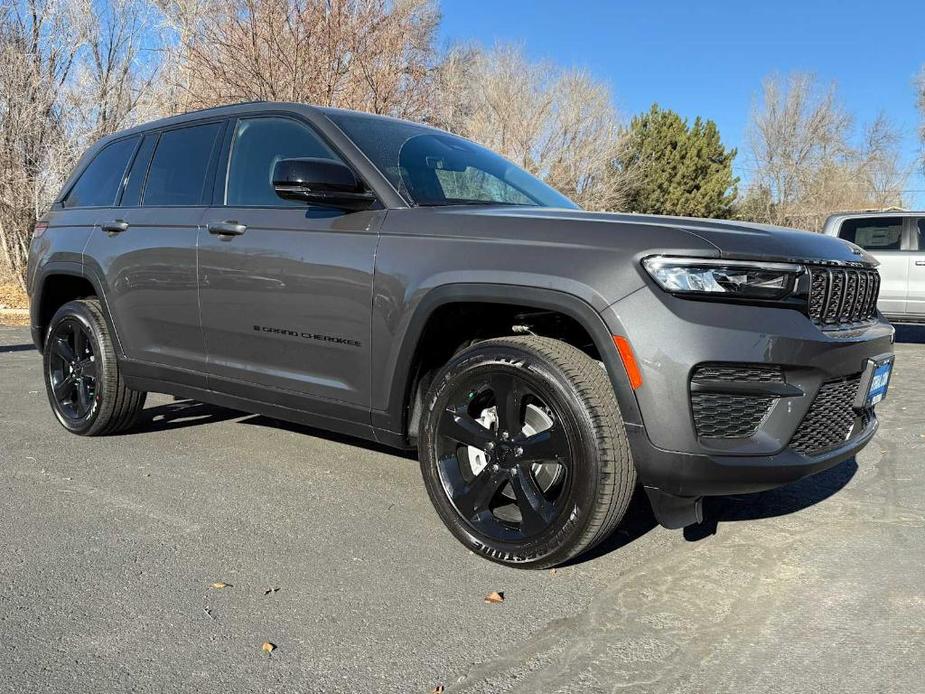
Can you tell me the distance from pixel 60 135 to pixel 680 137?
29.4 metres

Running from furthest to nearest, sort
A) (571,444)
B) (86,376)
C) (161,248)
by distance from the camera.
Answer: (86,376)
(161,248)
(571,444)

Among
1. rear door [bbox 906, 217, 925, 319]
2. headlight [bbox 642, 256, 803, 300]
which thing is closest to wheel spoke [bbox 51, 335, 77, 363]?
headlight [bbox 642, 256, 803, 300]

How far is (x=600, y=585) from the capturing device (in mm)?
2959

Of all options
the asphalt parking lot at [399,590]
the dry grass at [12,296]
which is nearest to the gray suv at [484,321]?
the asphalt parking lot at [399,590]

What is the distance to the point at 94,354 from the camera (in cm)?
480

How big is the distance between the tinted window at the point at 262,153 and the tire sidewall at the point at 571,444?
1.22m

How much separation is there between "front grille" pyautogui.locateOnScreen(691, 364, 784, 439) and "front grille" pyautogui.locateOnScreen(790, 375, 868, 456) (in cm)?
19

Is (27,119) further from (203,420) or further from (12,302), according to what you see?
(203,420)

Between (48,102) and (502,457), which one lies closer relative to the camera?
(502,457)

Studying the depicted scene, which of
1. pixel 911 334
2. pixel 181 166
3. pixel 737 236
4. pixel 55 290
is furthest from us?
pixel 911 334

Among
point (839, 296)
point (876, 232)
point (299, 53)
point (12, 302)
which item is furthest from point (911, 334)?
point (12, 302)

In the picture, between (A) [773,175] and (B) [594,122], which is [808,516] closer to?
(B) [594,122]

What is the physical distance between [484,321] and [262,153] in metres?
1.51

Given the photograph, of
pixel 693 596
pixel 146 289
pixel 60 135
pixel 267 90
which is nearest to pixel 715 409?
pixel 693 596
